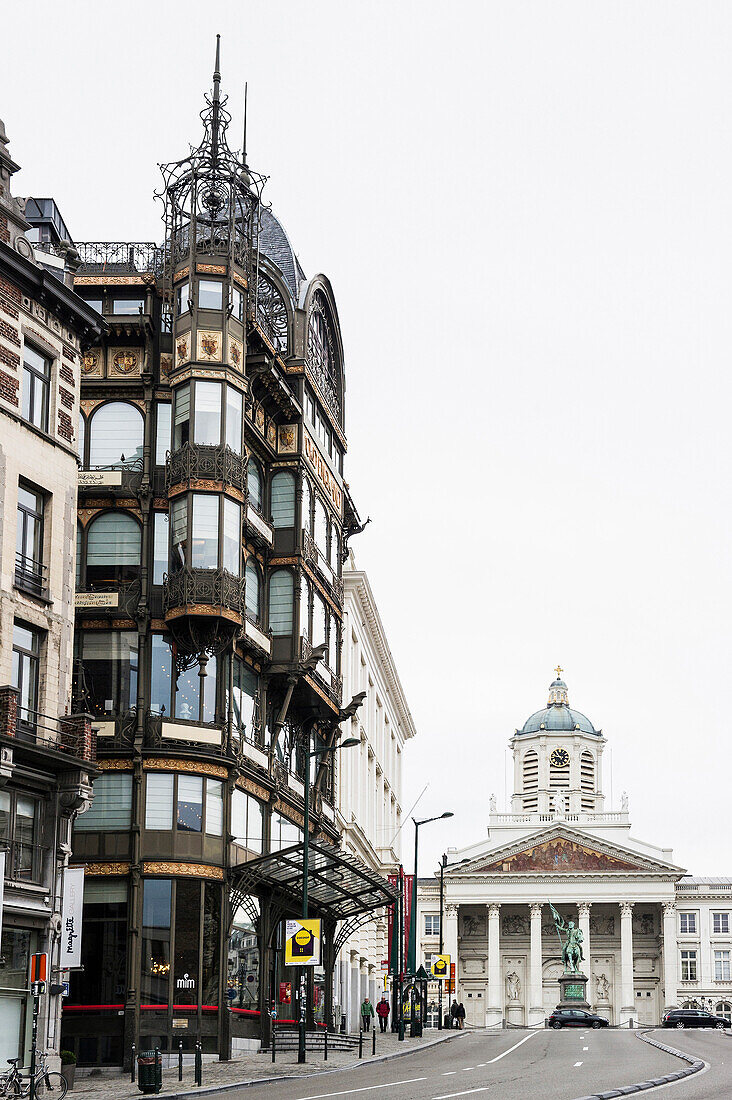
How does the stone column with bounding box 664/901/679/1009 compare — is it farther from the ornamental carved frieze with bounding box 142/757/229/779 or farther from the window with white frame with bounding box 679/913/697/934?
the ornamental carved frieze with bounding box 142/757/229/779

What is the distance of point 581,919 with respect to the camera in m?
164

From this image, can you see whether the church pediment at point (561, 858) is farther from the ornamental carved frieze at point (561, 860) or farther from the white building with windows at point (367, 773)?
the white building with windows at point (367, 773)

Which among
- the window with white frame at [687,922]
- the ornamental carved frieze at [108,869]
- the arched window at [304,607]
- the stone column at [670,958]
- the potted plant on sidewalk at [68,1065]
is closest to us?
the potted plant on sidewalk at [68,1065]

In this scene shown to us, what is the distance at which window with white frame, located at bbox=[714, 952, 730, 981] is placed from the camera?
167250 mm

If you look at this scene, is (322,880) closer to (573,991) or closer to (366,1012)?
(366,1012)

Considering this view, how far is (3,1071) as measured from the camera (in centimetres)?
3338

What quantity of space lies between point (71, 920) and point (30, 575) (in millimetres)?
8107

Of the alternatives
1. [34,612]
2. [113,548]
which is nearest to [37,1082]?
[34,612]

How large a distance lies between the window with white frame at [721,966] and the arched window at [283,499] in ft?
419

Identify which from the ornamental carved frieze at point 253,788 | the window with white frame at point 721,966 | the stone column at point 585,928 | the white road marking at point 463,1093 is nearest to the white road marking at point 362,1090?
the white road marking at point 463,1093

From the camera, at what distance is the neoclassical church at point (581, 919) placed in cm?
16400

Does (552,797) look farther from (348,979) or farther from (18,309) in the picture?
(18,309)

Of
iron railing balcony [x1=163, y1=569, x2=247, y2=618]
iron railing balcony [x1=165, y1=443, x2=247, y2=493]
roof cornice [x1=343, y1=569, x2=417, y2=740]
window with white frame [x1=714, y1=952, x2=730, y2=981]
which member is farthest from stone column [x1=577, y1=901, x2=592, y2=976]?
iron railing balcony [x1=165, y1=443, x2=247, y2=493]

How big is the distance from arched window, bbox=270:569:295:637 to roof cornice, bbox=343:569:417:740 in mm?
22909
